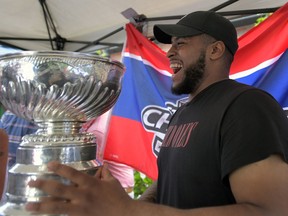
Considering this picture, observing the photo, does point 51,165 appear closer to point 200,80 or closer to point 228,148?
point 228,148

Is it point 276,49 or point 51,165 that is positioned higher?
point 276,49

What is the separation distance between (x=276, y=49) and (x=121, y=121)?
874 mm

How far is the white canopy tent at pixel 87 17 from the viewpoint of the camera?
1.54m

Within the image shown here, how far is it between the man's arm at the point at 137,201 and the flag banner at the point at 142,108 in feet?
3.34

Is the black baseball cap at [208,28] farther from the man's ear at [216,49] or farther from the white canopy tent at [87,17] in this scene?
the white canopy tent at [87,17]

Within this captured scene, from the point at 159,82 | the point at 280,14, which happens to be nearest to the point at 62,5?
the point at 159,82

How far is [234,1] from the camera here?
4.68ft

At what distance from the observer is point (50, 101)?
0.51 meters

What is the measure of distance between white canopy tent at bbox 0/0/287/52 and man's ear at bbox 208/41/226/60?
59cm

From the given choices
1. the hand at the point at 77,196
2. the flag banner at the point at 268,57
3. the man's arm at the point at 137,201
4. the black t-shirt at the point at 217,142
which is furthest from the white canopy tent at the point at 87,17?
the hand at the point at 77,196

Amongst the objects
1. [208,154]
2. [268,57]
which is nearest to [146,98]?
[268,57]

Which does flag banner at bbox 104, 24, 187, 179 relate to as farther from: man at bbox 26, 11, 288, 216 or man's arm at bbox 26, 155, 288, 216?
man's arm at bbox 26, 155, 288, 216

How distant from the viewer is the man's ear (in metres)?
0.93

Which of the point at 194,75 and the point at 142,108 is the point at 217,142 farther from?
the point at 142,108
